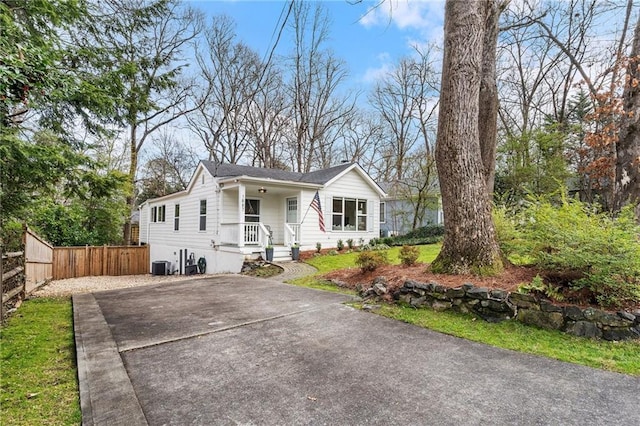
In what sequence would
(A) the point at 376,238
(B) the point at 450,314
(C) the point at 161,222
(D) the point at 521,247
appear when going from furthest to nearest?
(C) the point at 161,222 < (A) the point at 376,238 < (D) the point at 521,247 < (B) the point at 450,314

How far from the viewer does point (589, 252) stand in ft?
14.5

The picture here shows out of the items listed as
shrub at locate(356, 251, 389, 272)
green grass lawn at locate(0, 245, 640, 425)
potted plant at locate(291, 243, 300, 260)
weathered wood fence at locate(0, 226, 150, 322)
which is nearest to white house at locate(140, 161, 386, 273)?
potted plant at locate(291, 243, 300, 260)

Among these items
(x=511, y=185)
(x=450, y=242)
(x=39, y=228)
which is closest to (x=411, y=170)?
(x=511, y=185)

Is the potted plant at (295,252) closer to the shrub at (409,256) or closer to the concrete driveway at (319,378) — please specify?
the shrub at (409,256)

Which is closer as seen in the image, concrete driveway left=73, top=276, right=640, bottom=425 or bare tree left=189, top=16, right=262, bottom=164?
concrete driveway left=73, top=276, right=640, bottom=425

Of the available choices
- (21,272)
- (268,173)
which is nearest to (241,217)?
(268,173)

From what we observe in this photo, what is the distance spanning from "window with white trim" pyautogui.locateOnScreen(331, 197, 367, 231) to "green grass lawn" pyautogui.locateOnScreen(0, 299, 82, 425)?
11208 mm

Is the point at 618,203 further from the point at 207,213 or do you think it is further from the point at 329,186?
the point at 207,213

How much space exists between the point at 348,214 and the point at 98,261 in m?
12.5

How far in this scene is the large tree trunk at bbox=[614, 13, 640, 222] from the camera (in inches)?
269

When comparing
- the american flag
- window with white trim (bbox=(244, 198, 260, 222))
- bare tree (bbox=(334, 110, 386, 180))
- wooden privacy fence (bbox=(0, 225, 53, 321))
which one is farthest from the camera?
bare tree (bbox=(334, 110, 386, 180))

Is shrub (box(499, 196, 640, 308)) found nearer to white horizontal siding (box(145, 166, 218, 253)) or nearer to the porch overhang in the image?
the porch overhang

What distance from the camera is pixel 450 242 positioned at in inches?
241

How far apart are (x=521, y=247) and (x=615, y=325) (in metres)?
1.81
